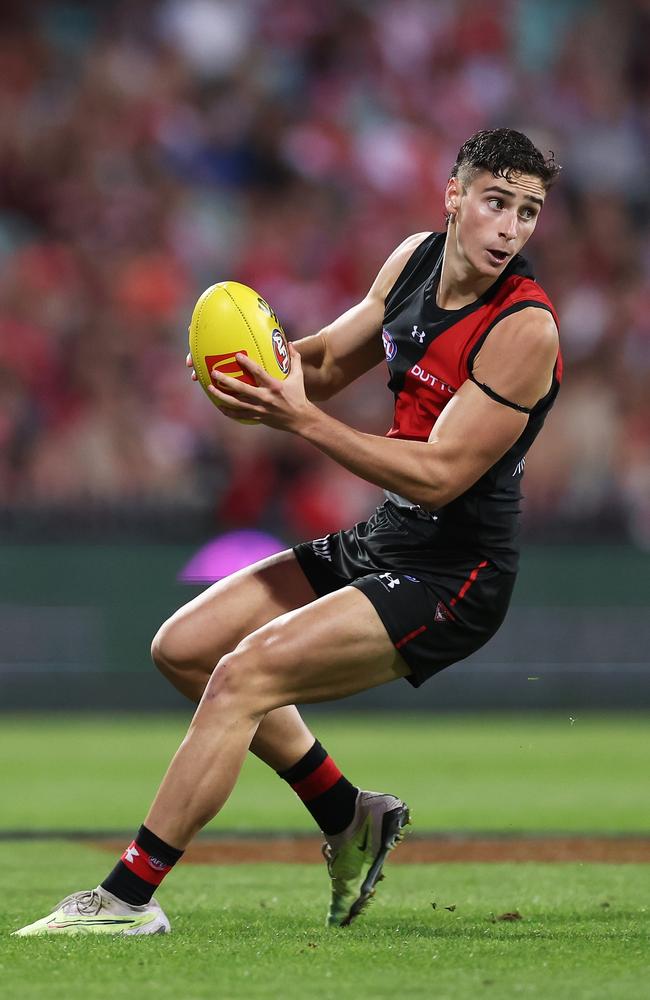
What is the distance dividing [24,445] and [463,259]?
7944 mm

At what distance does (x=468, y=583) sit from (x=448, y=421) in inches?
21.9

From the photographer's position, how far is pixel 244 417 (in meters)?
4.48

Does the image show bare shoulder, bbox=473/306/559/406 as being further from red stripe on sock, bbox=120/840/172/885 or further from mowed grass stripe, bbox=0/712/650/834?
mowed grass stripe, bbox=0/712/650/834

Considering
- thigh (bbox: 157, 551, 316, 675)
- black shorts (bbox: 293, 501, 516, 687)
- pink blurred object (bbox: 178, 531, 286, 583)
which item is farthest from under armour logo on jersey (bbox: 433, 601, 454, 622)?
pink blurred object (bbox: 178, 531, 286, 583)

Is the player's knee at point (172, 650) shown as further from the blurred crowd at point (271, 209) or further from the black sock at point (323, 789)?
the blurred crowd at point (271, 209)

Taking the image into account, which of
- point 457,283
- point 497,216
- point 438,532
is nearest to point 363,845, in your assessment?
point 438,532

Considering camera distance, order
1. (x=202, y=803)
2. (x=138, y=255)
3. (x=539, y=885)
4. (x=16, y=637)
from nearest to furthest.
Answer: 1. (x=202, y=803)
2. (x=539, y=885)
3. (x=16, y=637)
4. (x=138, y=255)

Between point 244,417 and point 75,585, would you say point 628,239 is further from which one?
point 244,417

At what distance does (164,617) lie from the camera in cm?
1232

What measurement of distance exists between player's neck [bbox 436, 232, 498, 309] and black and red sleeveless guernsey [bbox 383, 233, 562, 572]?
2 cm

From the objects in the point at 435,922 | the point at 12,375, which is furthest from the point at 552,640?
the point at 435,922

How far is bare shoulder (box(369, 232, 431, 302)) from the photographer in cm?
521

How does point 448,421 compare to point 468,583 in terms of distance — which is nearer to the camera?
point 448,421

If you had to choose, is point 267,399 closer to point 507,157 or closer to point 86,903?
point 507,157
